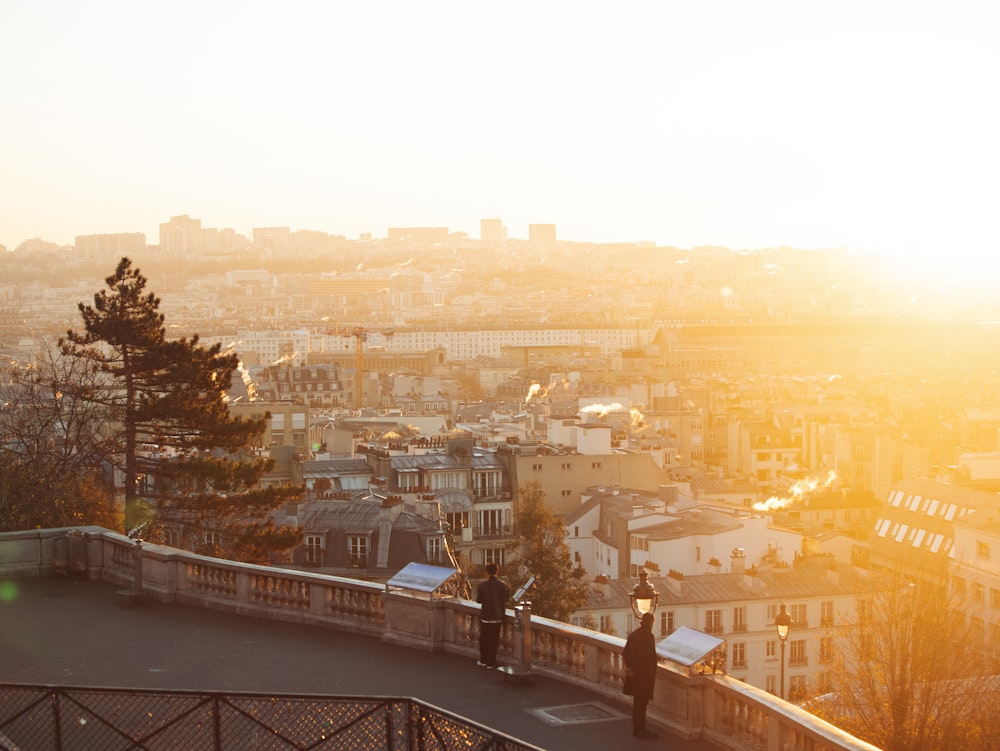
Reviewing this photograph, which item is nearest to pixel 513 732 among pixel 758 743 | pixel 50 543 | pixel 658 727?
pixel 658 727

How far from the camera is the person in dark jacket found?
8164 mm

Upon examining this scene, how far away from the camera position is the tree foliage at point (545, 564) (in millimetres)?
23781

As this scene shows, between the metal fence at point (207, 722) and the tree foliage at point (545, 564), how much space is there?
13.6 metres

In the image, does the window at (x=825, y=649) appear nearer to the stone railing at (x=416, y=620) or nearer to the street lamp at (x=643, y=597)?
the stone railing at (x=416, y=620)

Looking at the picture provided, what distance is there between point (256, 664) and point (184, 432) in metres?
10.4

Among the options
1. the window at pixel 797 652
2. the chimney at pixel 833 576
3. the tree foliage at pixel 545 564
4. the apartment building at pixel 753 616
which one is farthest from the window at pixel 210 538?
the chimney at pixel 833 576

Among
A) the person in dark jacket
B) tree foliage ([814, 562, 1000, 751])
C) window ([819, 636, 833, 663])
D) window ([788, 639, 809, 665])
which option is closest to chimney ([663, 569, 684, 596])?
window ([788, 639, 809, 665])

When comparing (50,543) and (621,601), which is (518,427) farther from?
(50,543)

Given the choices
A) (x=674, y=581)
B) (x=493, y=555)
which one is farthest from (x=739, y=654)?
(x=493, y=555)

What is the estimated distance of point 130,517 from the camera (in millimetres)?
18562

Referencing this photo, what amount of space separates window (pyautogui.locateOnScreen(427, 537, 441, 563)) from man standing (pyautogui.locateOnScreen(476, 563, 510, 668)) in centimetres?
1351

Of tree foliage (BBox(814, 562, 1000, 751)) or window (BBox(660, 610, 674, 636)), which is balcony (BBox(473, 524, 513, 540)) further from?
tree foliage (BBox(814, 562, 1000, 751))

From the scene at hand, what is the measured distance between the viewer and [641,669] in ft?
26.8

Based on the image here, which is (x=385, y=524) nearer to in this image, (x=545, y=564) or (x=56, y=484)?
(x=545, y=564)
